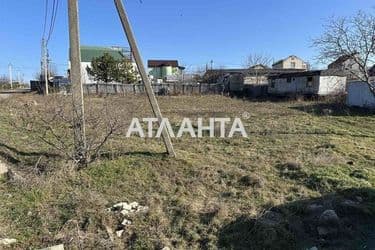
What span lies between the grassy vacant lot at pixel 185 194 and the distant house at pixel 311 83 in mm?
19207

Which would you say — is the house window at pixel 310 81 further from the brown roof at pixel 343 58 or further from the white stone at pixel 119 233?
the white stone at pixel 119 233

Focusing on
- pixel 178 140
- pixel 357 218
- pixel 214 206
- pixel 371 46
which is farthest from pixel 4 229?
pixel 371 46

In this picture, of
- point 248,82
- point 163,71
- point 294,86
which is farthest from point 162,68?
point 294,86

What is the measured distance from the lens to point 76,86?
564 cm

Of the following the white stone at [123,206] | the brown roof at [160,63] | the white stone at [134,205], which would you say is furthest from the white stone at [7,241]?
the brown roof at [160,63]

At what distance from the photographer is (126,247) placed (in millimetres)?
3482

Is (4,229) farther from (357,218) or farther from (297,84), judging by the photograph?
(297,84)

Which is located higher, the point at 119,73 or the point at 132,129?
the point at 119,73

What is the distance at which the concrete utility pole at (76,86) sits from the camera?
5.48m

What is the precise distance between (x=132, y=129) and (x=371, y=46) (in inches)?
390

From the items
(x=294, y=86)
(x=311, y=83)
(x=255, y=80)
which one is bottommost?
(x=294, y=86)

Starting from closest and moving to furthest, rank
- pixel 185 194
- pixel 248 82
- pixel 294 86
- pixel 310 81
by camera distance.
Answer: pixel 185 194
pixel 310 81
pixel 294 86
pixel 248 82

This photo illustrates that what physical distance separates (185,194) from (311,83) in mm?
24821

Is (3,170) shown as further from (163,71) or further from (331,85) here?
(163,71)
